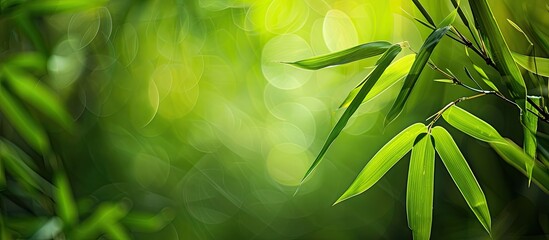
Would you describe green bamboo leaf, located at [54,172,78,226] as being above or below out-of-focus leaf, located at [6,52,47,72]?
below

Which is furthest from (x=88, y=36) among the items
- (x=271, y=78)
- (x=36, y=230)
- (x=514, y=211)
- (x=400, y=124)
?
(x=514, y=211)

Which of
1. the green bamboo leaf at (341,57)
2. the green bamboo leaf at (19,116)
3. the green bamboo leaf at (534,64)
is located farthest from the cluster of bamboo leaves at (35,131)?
the green bamboo leaf at (534,64)

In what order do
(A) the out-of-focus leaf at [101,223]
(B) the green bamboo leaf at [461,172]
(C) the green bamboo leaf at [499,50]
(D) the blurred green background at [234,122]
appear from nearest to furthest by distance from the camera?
(C) the green bamboo leaf at [499,50] → (B) the green bamboo leaf at [461,172] → (A) the out-of-focus leaf at [101,223] → (D) the blurred green background at [234,122]

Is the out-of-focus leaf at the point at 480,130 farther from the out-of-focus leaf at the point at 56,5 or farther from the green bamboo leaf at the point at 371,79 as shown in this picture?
the out-of-focus leaf at the point at 56,5

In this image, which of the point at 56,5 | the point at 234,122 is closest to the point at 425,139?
the point at 56,5

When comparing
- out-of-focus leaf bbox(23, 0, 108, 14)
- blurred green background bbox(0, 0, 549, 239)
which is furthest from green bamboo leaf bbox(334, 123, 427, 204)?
blurred green background bbox(0, 0, 549, 239)

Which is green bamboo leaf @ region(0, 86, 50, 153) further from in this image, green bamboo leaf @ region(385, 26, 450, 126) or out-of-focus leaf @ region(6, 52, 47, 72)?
green bamboo leaf @ region(385, 26, 450, 126)

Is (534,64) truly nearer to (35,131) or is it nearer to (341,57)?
(341,57)
